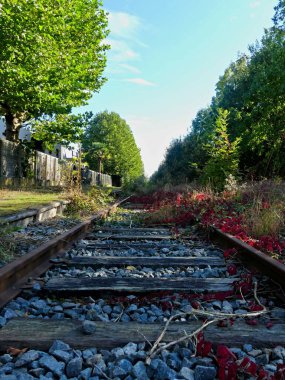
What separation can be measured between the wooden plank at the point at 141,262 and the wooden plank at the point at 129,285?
25.8 inches

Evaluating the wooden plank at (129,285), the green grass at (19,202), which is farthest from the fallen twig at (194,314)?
the green grass at (19,202)

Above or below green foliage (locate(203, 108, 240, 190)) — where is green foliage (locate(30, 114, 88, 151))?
above

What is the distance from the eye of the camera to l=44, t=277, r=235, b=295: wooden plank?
2754mm

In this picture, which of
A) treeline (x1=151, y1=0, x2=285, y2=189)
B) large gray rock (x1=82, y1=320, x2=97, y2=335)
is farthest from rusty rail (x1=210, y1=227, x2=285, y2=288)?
treeline (x1=151, y1=0, x2=285, y2=189)

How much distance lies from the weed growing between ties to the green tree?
9.28 m

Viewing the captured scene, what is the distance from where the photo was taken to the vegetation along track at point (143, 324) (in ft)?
5.44

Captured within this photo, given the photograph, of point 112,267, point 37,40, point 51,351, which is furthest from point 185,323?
point 37,40

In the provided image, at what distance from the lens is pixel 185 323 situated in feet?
6.99

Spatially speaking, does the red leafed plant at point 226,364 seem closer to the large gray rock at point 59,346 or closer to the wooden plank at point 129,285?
the large gray rock at point 59,346

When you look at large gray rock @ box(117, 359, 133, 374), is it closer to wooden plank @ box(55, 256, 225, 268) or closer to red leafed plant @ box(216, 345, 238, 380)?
red leafed plant @ box(216, 345, 238, 380)

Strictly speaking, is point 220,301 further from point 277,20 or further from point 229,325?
point 277,20

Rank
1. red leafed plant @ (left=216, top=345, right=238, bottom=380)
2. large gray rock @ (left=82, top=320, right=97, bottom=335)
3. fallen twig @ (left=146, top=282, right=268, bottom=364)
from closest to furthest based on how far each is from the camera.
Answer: red leafed plant @ (left=216, top=345, right=238, bottom=380), fallen twig @ (left=146, top=282, right=268, bottom=364), large gray rock @ (left=82, top=320, right=97, bottom=335)

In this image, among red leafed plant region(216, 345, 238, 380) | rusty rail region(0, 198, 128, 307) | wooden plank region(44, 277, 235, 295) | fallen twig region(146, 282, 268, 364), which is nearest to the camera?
red leafed plant region(216, 345, 238, 380)

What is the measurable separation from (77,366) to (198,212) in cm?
592
